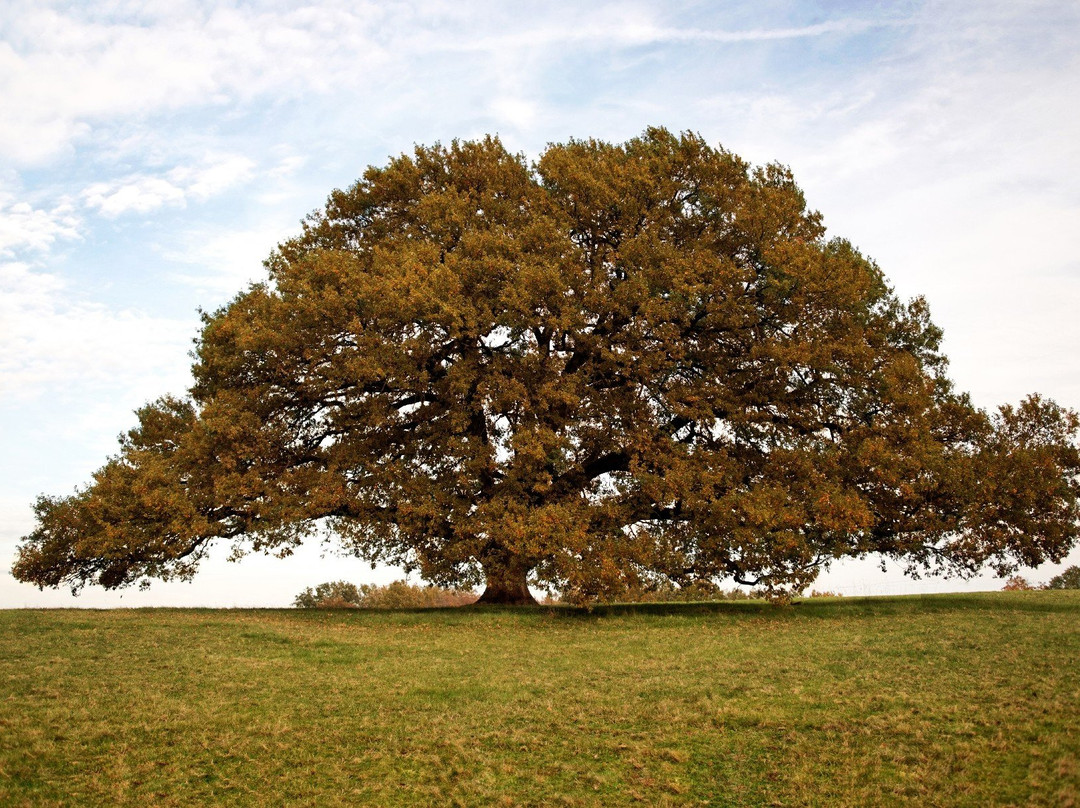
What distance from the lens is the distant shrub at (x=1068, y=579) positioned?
121 feet

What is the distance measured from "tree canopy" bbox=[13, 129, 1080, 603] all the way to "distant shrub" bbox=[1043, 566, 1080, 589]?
47.2 ft

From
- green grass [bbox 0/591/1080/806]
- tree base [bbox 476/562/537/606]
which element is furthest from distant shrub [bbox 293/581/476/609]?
green grass [bbox 0/591/1080/806]

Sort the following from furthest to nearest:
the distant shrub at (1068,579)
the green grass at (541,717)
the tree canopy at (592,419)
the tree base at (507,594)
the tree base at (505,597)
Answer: the distant shrub at (1068,579), the tree base at (505,597), the tree base at (507,594), the tree canopy at (592,419), the green grass at (541,717)

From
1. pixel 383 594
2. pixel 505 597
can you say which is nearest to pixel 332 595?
pixel 383 594

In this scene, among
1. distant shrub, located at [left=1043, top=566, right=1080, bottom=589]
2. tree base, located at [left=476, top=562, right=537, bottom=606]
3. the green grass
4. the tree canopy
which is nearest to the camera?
the green grass

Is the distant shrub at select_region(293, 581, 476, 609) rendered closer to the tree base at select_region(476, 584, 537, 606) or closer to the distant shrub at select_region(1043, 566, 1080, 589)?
the tree base at select_region(476, 584, 537, 606)

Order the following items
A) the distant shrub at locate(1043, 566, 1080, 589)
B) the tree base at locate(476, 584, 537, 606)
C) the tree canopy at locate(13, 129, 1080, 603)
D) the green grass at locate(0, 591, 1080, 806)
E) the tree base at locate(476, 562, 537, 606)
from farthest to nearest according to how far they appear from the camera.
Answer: the distant shrub at locate(1043, 566, 1080, 589) → the tree base at locate(476, 584, 537, 606) → the tree base at locate(476, 562, 537, 606) → the tree canopy at locate(13, 129, 1080, 603) → the green grass at locate(0, 591, 1080, 806)

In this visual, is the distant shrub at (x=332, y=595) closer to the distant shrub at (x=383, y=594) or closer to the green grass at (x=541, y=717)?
the distant shrub at (x=383, y=594)

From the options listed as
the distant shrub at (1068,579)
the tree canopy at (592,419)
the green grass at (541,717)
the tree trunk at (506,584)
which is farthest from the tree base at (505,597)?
the distant shrub at (1068,579)

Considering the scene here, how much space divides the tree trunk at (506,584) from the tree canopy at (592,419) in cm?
27

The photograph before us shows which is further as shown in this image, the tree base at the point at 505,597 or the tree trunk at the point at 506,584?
the tree base at the point at 505,597

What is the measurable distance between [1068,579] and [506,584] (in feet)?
Result: 91.4

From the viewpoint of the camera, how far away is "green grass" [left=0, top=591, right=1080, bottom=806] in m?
8.77

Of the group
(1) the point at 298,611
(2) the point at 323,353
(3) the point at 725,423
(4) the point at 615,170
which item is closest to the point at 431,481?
(2) the point at 323,353
